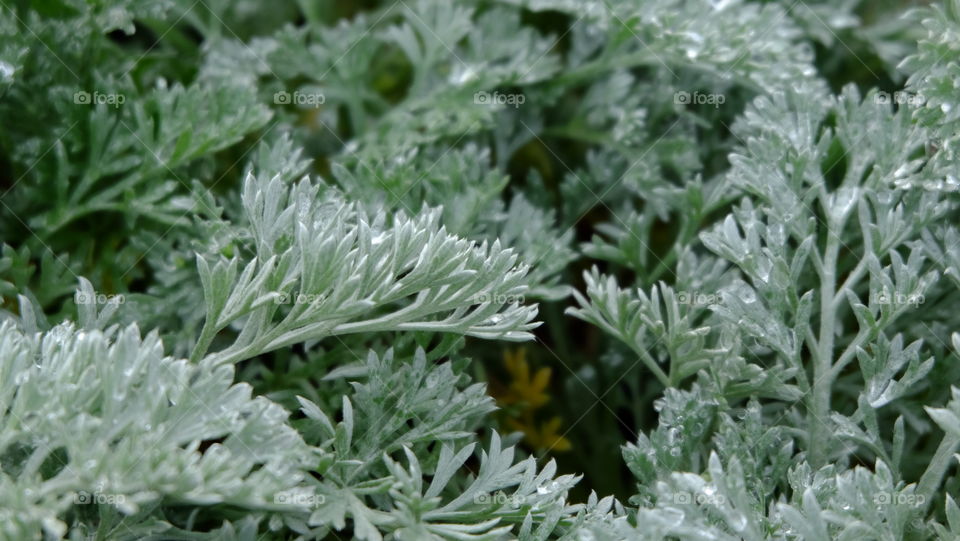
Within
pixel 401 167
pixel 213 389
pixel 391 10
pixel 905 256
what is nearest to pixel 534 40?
pixel 391 10

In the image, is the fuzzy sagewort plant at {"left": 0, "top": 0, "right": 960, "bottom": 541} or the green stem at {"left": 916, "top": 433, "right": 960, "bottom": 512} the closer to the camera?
the fuzzy sagewort plant at {"left": 0, "top": 0, "right": 960, "bottom": 541}

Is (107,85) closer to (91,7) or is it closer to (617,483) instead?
(91,7)

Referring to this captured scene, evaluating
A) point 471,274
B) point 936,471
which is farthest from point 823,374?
point 471,274

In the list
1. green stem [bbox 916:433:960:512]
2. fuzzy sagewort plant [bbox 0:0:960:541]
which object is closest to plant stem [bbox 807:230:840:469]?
fuzzy sagewort plant [bbox 0:0:960:541]

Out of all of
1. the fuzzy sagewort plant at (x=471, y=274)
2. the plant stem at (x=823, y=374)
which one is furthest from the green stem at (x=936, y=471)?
the plant stem at (x=823, y=374)

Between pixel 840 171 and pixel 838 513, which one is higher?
pixel 840 171

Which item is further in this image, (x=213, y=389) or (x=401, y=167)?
(x=401, y=167)

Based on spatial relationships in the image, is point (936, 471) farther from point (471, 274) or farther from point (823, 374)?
point (471, 274)

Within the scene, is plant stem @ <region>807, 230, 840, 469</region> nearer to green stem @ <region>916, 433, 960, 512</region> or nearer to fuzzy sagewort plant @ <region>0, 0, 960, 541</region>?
fuzzy sagewort plant @ <region>0, 0, 960, 541</region>
